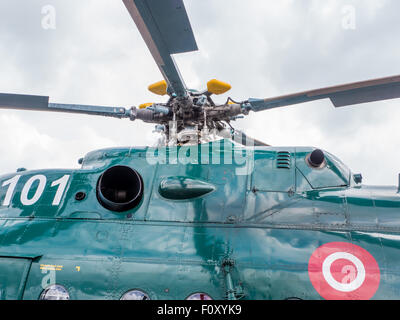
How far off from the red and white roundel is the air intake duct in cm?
280

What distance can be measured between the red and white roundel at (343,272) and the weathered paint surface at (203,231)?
8 cm

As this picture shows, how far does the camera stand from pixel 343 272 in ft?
12.9

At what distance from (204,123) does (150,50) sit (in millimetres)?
3124

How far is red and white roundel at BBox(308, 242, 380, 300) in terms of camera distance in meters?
3.80

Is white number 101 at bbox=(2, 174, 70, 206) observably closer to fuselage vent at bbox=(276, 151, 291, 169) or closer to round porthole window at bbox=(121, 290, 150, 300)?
round porthole window at bbox=(121, 290, 150, 300)

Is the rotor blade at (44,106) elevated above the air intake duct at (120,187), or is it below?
above

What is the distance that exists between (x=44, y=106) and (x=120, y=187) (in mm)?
2226

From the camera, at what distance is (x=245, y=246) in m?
4.41

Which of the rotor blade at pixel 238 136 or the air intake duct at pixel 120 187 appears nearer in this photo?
the air intake duct at pixel 120 187

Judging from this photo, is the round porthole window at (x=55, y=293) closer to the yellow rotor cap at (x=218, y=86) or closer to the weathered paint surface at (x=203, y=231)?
the weathered paint surface at (x=203, y=231)

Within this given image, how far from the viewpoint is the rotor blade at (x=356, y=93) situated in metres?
4.89

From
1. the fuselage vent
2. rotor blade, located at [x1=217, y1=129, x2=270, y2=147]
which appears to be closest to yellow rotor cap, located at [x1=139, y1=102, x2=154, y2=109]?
rotor blade, located at [x1=217, y1=129, x2=270, y2=147]

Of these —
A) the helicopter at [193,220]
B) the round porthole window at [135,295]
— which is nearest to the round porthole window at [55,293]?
the helicopter at [193,220]
